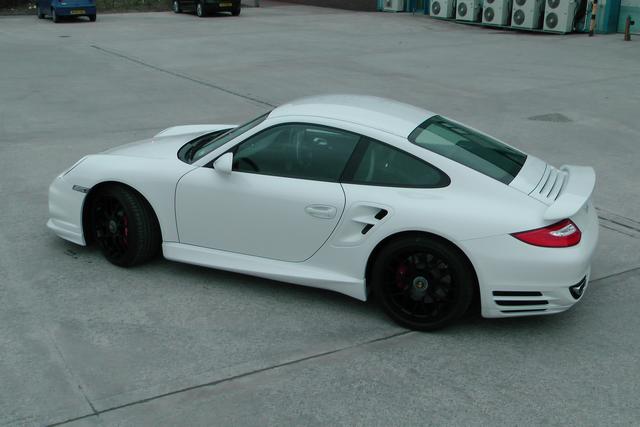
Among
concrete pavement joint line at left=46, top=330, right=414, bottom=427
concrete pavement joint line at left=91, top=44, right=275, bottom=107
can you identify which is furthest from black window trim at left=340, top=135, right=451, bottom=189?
concrete pavement joint line at left=91, top=44, right=275, bottom=107

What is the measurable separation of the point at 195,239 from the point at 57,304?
102 cm

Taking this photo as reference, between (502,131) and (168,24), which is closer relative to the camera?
(502,131)

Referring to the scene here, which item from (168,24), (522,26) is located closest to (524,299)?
(522,26)

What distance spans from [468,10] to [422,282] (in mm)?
21719

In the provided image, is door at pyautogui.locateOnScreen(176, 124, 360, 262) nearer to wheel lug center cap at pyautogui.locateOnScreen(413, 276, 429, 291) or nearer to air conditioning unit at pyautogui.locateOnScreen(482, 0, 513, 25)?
wheel lug center cap at pyautogui.locateOnScreen(413, 276, 429, 291)

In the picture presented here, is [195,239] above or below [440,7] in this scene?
below

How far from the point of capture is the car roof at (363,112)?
5078 mm

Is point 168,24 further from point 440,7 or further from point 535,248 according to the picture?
point 535,248

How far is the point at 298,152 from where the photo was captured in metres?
5.14

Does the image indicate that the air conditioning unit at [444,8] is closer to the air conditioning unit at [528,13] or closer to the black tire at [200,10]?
the air conditioning unit at [528,13]

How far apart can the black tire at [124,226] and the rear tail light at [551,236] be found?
2602 millimetres

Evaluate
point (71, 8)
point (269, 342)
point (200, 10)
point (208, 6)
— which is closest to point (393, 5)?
point (208, 6)

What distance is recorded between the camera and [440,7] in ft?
85.5

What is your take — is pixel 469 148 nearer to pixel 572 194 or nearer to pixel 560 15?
pixel 572 194
